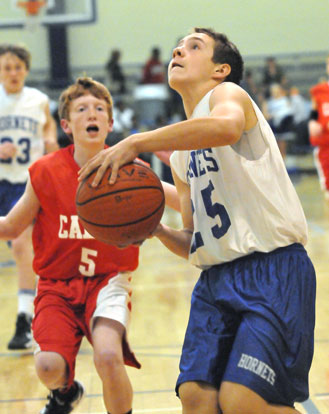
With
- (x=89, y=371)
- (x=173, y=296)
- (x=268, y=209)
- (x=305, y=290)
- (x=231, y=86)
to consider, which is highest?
(x=231, y=86)

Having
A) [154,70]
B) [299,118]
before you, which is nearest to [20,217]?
[299,118]

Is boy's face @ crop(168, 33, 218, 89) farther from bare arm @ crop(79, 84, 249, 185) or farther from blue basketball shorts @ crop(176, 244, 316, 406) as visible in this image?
blue basketball shorts @ crop(176, 244, 316, 406)

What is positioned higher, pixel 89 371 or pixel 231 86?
pixel 231 86

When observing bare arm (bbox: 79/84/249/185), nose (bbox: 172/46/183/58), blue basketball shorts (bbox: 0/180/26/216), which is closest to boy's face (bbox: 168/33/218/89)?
nose (bbox: 172/46/183/58)

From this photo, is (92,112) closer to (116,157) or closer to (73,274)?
(73,274)

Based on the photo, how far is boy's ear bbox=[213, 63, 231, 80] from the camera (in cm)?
→ 274

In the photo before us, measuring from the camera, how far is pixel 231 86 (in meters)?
2.53

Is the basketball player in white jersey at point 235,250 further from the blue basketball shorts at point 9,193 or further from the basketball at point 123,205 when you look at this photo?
the blue basketball shorts at point 9,193

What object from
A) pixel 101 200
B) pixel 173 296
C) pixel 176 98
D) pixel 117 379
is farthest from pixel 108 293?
pixel 176 98

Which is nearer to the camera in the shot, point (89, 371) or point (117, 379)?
point (117, 379)

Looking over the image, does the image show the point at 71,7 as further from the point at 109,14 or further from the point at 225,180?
the point at 225,180

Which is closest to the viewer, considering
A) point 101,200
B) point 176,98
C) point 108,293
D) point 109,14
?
point 101,200

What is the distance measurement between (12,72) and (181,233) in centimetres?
295

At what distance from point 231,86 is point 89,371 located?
2.18 m
